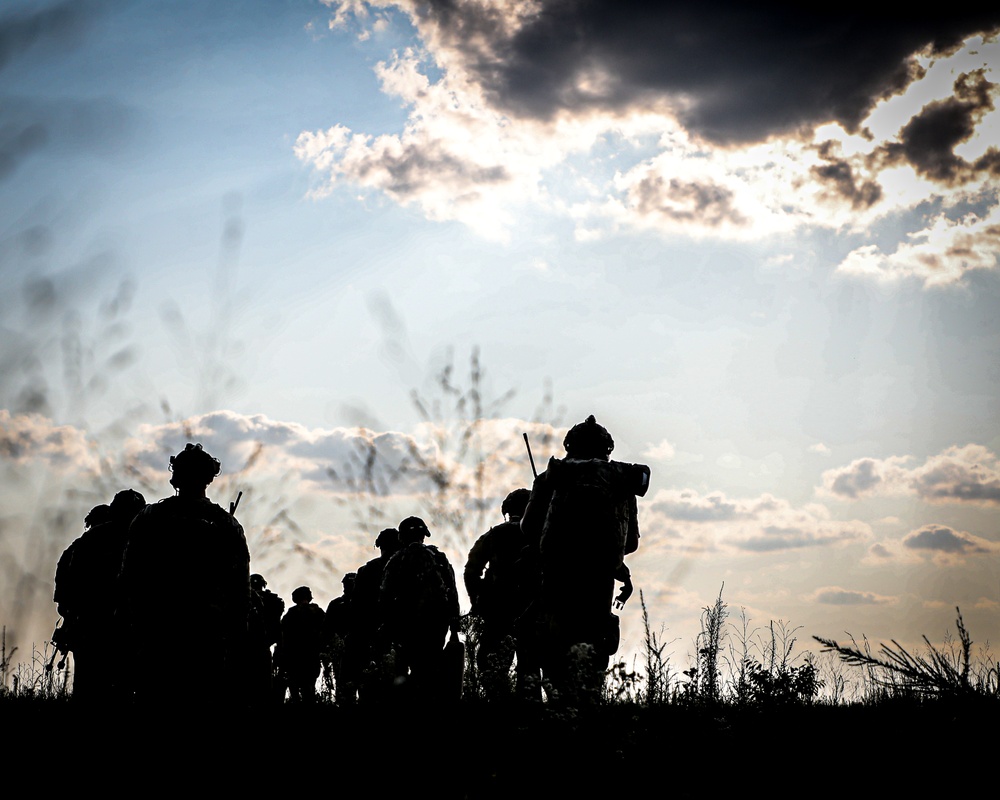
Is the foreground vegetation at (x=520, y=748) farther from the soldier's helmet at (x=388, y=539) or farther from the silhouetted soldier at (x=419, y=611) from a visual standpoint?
the soldier's helmet at (x=388, y=539)

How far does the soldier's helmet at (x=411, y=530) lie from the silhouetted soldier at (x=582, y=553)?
114 inches

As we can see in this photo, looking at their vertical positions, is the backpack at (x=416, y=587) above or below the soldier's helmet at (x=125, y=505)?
below

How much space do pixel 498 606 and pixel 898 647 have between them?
1017 cm

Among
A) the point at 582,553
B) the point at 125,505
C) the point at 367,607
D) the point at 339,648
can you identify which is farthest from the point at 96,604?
the point at 582,553

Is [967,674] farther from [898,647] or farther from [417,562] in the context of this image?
[417,562]

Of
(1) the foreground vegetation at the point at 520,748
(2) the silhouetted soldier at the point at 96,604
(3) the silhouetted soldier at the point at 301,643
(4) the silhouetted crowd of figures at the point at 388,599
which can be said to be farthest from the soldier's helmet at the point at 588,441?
(3) the silhouetted soldier at the point at 301,643

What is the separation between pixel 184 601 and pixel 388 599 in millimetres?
4096

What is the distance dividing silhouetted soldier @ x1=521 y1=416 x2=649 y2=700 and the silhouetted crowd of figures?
13 mm

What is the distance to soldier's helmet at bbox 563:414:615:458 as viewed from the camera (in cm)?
909

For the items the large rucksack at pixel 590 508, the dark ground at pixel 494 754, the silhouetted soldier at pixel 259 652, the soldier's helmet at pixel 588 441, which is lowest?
the dark ground at pixel 494 754

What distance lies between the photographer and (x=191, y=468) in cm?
752

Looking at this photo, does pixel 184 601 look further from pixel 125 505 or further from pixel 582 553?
pixel 125 505

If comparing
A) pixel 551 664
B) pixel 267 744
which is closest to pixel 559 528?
pixel 551 664

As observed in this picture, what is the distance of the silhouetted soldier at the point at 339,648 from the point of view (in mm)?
9539
